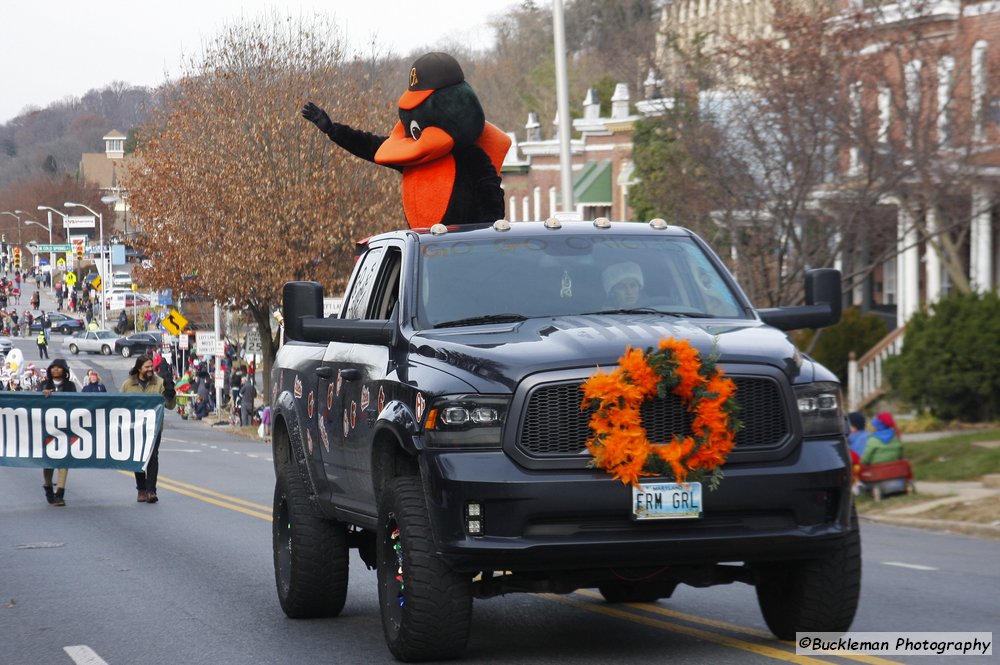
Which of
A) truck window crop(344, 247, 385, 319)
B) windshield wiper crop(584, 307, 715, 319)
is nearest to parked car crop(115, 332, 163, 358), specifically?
truck window crop(344, 247, 385, 319)

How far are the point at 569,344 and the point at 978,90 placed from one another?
62.8 feet

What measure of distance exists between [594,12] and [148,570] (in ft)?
288

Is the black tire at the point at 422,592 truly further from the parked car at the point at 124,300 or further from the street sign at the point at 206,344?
the parked car at the point at 124,300

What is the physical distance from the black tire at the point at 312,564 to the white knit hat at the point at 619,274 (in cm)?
239

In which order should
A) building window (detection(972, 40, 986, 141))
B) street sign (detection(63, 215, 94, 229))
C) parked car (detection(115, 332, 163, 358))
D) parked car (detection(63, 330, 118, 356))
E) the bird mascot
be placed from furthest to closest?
street sign (detection(63, 215, 94, 229)), parked car (detection(63, 330, 118, 356)), parked car (detection(115, 332, 163, 358)), building window (detection(972, 40, 986, 141)), the bird mascot

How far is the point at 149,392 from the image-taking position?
20.8 meters

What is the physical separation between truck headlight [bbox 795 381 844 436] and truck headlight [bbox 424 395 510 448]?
135 centimetres

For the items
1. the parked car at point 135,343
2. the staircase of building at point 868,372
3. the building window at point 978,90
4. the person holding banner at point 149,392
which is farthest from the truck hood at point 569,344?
the parked car at point 135,343

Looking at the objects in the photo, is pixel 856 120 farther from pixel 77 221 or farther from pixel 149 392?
pixel 77 221

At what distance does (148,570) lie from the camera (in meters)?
12.9

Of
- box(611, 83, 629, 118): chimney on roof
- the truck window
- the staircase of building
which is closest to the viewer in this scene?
the truck window

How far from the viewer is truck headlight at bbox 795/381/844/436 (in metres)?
7.41

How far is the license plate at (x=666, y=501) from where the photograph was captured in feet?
23.2

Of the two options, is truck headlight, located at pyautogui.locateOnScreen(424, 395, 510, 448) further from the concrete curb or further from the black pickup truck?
the concrete curb
